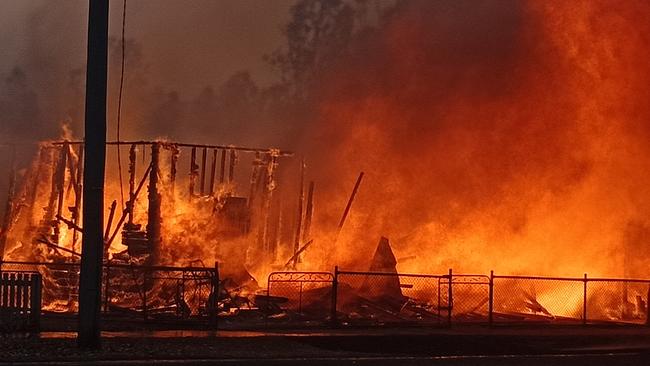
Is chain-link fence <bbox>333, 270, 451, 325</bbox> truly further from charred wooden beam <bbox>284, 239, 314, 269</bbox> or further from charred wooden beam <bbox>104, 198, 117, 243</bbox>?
charred wooden beam <bbox>104, 198, 117, 243</bbox>

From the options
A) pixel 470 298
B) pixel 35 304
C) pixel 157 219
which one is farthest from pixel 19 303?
pixel 470 298

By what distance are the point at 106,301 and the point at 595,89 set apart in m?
16.1

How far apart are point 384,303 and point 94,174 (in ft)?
32.6

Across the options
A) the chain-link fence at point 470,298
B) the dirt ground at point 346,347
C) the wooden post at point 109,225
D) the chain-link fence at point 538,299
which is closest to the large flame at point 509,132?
the chain-link fence at point 538,299

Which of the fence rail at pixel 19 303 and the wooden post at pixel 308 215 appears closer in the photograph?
the fence rail at pixel 19 303

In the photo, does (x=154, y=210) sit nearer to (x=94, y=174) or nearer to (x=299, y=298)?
(x=299, y=298)

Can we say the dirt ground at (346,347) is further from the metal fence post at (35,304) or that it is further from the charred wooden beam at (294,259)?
the charred wooden beam at (294,259)

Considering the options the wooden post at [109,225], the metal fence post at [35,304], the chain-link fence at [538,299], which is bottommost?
the chain-link fence at [538,299]

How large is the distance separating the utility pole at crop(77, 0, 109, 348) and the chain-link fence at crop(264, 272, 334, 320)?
6.60 metres

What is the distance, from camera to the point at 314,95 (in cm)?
3000

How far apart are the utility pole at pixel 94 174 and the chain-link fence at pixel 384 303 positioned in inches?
277

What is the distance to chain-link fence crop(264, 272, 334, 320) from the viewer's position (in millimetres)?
20375

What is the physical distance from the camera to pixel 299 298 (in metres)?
21.6

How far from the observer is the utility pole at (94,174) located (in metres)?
13.5
